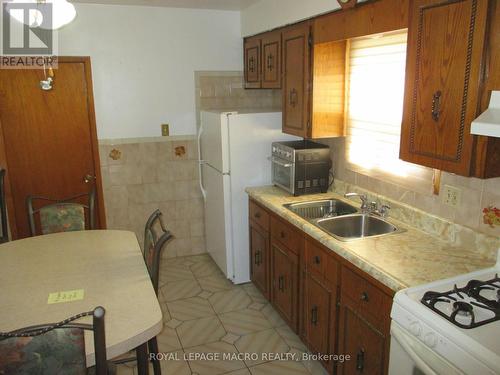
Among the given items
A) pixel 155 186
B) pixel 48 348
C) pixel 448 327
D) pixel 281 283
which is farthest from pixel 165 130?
pixel 448 327

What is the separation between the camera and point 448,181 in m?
2.19

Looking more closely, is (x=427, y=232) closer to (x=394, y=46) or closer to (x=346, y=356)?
(x=346, y=356)

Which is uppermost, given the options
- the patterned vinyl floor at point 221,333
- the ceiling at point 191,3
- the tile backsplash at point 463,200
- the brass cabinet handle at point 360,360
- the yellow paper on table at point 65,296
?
the ceiling at point 191,3

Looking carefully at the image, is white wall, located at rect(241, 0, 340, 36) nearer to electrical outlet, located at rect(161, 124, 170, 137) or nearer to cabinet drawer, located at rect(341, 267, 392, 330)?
electrical outlet, located at rect(161, 124, 170, 137)

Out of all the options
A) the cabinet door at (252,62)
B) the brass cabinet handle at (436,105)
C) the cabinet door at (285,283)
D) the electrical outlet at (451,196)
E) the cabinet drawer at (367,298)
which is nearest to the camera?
the brass cabinet handle at (436,105)

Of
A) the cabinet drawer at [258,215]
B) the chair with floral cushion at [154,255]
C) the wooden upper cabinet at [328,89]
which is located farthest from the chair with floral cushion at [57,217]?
the wooden upper cabinet at [328,89]

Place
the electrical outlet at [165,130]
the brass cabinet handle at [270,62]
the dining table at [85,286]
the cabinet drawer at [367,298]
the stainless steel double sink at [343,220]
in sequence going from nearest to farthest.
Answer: the dining table at [85,286], the cabinet drawer at [367,298], the stainless steel double sink at [343,220], the brass cabinet handle at [270,62], the electrical outlet at [165,130]

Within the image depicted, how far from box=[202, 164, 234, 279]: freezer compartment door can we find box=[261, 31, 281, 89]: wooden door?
87 cm

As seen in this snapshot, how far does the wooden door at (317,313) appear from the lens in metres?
2.33

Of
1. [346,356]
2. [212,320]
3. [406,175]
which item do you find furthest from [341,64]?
[212,320]

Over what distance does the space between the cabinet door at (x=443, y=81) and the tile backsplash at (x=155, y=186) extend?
2.57m

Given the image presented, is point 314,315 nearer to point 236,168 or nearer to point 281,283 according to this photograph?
point 281,283

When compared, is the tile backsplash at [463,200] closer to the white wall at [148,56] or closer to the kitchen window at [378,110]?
the kitchen window at [378,110]

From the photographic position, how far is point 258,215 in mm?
3238
